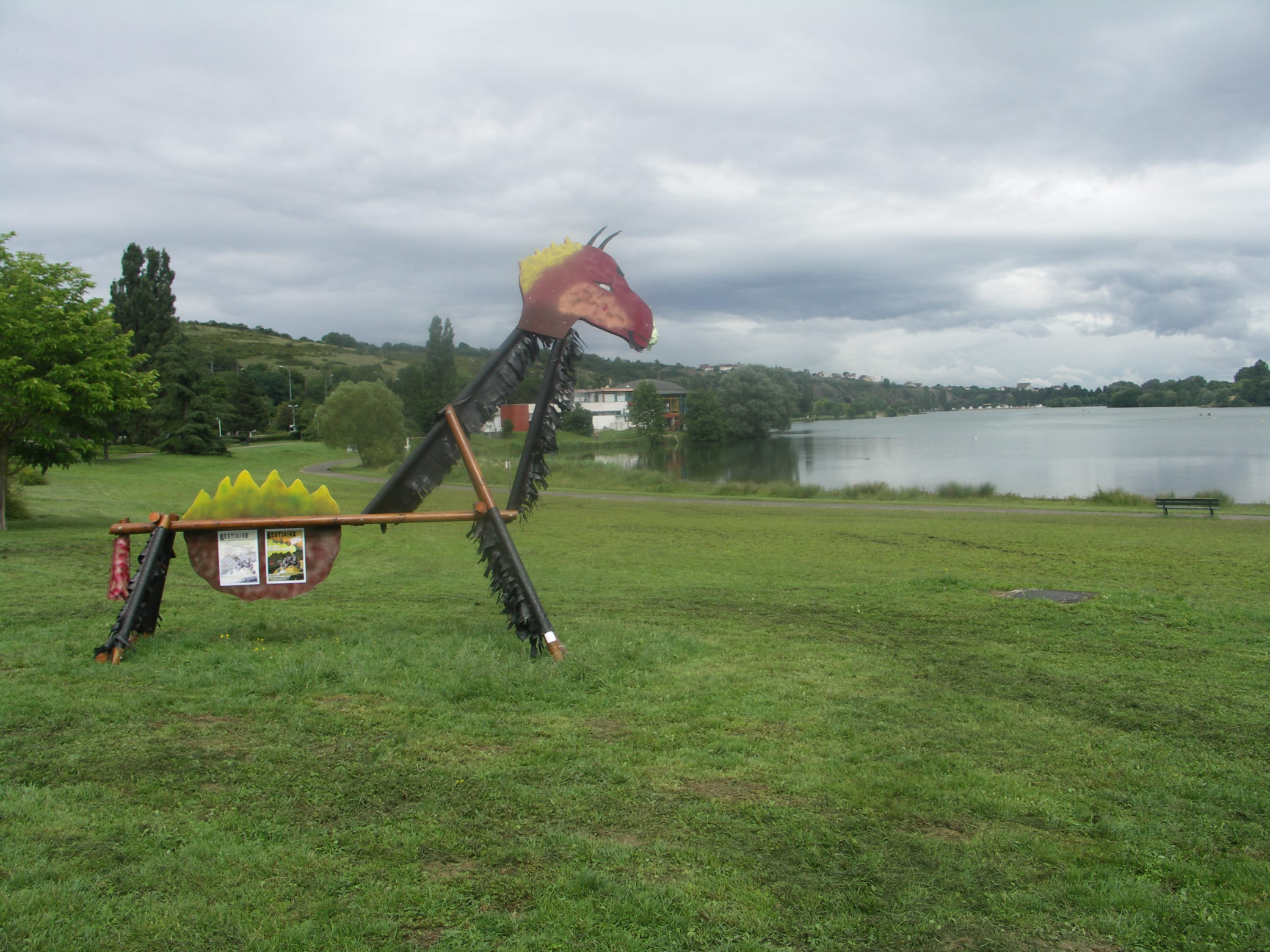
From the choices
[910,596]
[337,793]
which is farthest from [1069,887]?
[910,596]

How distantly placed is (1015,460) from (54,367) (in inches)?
2455

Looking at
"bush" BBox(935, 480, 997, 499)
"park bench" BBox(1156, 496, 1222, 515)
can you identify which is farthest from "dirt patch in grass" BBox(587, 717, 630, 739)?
"bush" BBox(935, 480, 997, 499)

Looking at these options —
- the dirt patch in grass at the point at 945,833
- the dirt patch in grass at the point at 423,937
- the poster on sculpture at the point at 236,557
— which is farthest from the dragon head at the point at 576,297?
the dirt patch in grass at the point at 423,937

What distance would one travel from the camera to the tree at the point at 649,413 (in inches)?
2874

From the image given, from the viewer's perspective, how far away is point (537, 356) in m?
8.67

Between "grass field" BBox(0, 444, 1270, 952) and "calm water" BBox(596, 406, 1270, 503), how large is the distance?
120 feet

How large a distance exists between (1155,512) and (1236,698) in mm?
25961

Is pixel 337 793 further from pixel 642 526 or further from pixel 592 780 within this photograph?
Answer: pixel 642 526

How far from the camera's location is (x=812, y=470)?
181ft

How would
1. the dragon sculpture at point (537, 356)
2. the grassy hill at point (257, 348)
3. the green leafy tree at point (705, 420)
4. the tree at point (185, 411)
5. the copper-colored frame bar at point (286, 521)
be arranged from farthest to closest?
the grassy hill at point (257, 348) < the green leafy tree at point (705, 420) < the tree at point (185, 411) < the dragon sculpture at point (537, 356) < the copper-colored frame bar at point (286, 521)

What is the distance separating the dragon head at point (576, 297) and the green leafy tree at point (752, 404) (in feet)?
243

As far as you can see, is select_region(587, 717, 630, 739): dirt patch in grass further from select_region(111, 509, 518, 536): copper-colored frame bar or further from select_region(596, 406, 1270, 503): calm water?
select_region(596, 406, 1270, 503): calm water

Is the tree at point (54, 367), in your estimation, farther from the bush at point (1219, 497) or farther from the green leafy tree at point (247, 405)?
the green leafy tree at point (247, 405)

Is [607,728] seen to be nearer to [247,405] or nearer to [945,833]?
[945,833]
